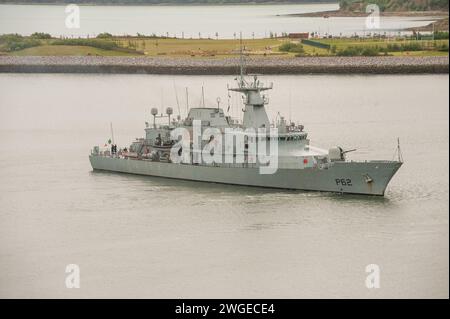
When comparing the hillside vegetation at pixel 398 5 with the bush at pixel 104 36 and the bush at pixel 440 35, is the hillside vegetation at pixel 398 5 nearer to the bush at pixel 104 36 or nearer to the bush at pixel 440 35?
the bush at pixel 440 35

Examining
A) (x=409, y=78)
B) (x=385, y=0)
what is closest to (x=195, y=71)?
(x=409, y=78)

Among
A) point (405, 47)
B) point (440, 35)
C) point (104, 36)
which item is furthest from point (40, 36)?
point (440, 35)

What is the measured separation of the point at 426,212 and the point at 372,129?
14.6 m

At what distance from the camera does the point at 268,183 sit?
3569 centimetres

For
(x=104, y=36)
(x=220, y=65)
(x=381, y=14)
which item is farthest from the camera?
(x=381, y=14)

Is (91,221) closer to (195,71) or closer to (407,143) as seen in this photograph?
(407,143)

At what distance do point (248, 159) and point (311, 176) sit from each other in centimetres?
239

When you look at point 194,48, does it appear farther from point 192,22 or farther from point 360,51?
point 192,22

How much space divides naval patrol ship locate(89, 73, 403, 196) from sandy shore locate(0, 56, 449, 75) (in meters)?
31.0

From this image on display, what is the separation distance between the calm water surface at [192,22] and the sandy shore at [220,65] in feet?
29.0

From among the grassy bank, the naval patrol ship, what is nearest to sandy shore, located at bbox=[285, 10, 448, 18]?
the grassy bank

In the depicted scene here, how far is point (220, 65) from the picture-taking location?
76125mm

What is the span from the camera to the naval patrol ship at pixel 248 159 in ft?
113

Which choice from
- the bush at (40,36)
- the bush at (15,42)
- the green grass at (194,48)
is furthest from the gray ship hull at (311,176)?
the bush at (40,36)
